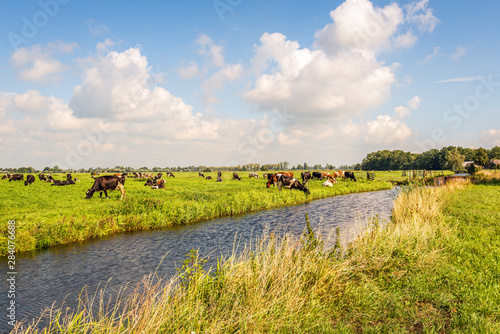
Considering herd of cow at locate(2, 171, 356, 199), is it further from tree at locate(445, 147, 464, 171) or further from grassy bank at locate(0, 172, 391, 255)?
tree at locate(445, 147, 464, 171)

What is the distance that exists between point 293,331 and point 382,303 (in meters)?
2.37

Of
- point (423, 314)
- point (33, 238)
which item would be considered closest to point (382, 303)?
point (423, 314)

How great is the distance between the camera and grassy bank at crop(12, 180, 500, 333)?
17.7 feet

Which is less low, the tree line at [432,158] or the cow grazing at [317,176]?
the tree line at [432,158]

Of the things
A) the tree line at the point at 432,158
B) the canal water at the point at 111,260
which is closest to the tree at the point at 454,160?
the tree line at the point at 432,158

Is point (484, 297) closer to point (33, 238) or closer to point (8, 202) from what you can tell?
point (33, 238)

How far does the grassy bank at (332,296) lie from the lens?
5395 mm

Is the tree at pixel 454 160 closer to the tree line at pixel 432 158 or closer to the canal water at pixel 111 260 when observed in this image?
the tree line at pixel 432 158

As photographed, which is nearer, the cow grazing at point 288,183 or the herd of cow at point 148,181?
the herd of cow at point 148,181

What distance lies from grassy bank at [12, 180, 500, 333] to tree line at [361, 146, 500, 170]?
362ft

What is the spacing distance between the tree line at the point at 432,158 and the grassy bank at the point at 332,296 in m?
110

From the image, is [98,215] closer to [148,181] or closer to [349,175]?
[148,181]

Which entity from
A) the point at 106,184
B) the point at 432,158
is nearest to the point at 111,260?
the point at 106,184

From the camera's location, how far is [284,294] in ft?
20.8
